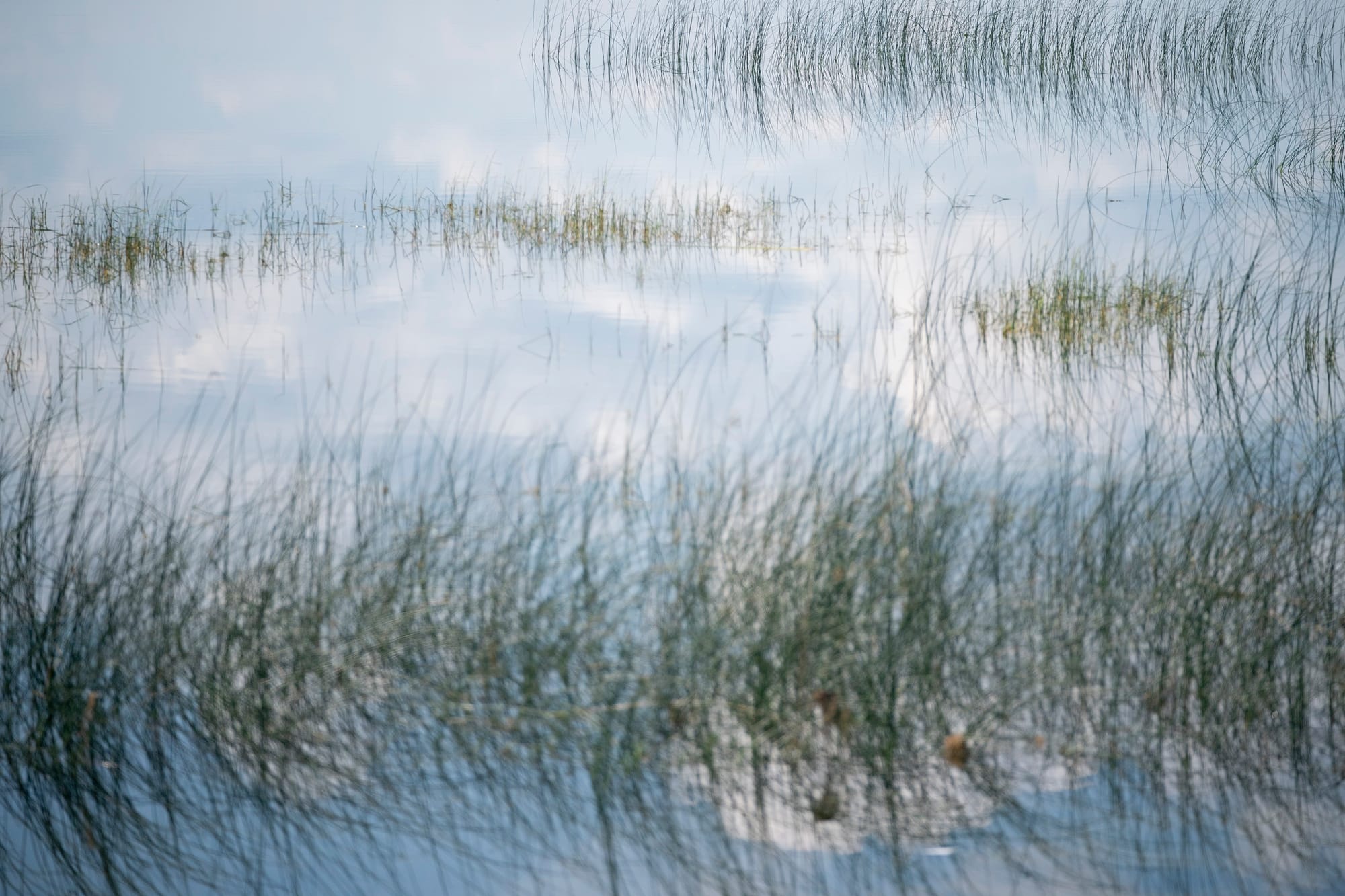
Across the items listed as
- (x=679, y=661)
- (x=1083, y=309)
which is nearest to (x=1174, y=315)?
(x=1083, y=309)

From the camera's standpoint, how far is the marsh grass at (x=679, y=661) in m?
2.67

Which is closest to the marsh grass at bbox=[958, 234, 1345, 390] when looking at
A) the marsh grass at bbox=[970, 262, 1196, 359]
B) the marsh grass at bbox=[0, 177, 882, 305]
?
the marsh grass at bbox=[970, 262, 1196, 359]

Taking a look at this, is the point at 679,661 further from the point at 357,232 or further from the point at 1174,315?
the point at 357,232

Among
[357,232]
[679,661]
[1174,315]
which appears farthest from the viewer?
[357,232]

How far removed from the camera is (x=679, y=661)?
2990 millimetres

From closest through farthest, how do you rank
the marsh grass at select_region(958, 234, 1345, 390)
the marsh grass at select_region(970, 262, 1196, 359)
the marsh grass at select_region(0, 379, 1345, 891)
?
the marsh grass at select_region(0, 379, 1345, 891) < the marsh grass at select_region(958, 234, 1345, 390) < the marsh grass at select_region(970, 262, 1196, 359)

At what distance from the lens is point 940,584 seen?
3184mm

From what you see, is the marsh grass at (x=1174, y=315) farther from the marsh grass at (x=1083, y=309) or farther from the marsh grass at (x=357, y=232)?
the marsh grass at (x=357, y=232)

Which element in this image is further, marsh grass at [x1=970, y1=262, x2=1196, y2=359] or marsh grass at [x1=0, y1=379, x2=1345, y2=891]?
marsh grass at [x1=970, y1=262, x2=1196, y2=359]

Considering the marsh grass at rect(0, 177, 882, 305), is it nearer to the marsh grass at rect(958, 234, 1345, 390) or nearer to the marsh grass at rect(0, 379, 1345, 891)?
the marsh grass at rect(958, 234, 1345, 390)

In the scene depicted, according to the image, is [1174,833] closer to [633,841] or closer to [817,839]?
[817,839]

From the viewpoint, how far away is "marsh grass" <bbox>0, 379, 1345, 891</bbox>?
2.67m

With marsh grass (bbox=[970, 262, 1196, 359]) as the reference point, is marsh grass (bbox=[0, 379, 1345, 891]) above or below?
below

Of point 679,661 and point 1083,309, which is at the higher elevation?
point 1083,309
